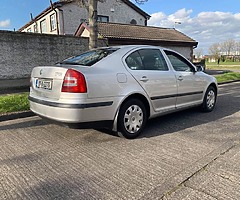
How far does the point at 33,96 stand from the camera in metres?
3.76

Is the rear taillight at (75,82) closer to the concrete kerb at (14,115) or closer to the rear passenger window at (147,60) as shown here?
the rear passenger window at (147,60)

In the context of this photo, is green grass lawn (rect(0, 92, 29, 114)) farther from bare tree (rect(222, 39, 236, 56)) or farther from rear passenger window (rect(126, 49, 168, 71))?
bare tree (rect(222, 39, 236, 56))

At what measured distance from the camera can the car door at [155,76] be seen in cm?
377

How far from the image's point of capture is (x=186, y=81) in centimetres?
461

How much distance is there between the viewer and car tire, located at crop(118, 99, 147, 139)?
357 cm

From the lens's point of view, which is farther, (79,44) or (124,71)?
(79,44)

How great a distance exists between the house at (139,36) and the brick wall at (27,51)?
3.41 meters

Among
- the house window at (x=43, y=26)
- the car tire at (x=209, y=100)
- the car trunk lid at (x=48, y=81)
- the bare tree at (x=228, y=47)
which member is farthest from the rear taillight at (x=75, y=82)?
the bare tree at (x=228, y=47)

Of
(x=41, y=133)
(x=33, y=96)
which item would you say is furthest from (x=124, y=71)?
(x=41, y=133)

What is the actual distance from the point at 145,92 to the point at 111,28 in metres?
13.7

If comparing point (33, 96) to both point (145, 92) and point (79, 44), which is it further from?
point (79, 44)

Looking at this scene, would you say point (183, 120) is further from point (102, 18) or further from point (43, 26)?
point (43, 26)

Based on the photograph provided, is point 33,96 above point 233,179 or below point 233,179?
above

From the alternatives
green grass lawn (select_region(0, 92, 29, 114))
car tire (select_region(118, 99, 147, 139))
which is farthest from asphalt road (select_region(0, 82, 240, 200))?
green grass lawn (select_region(0, 92, 29, 114))
